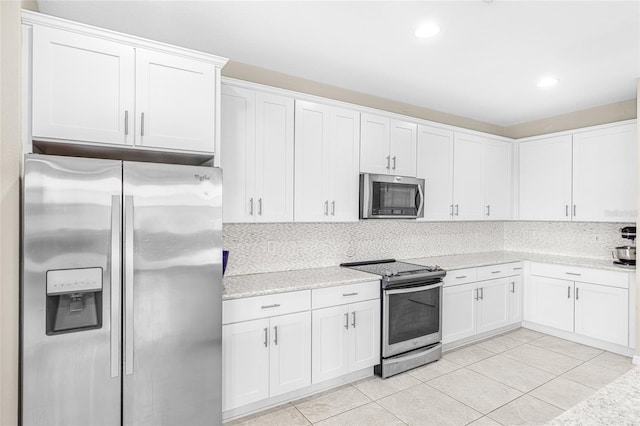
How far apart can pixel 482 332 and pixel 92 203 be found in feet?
13.4

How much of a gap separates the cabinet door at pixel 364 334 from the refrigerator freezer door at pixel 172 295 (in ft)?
4.00

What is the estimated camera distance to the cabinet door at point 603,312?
3629 mm

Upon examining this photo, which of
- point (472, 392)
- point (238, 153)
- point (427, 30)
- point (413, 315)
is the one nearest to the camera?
point (427, 30)

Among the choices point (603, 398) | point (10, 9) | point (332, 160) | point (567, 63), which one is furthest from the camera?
point (332, 160)

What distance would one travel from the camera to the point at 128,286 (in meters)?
1.87

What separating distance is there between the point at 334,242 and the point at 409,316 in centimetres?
103

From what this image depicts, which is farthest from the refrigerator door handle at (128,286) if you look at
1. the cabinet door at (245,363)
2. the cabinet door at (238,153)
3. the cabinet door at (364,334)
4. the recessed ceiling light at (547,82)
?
the recessed ceiling light at (547,82)

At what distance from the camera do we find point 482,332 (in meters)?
4.02

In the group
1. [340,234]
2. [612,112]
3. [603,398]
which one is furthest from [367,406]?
[612,112]

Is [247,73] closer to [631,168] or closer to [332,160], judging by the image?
[332,160]

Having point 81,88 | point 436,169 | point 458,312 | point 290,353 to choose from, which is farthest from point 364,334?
point 81,88

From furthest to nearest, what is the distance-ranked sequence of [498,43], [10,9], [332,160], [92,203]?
[332,160], [498,43], [92,203], [10,9]

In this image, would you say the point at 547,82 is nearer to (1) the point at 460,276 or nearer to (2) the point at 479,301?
(1) the point at 460,276

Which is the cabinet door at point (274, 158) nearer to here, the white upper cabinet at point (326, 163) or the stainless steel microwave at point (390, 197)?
the white upper cabinet at point (326, 163)
